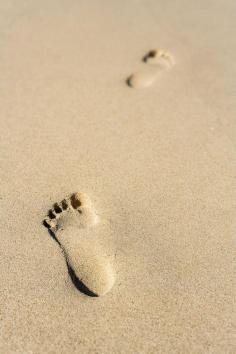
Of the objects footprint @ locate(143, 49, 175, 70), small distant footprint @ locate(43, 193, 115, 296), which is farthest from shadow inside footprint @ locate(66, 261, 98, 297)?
footprint @ locate(143, 49, 175, 70)

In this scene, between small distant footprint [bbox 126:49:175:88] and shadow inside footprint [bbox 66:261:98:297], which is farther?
small distant footprint [bbox 126:49:175:88]

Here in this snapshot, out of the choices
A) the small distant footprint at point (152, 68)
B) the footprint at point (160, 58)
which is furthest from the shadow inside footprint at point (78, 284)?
the footprint at point (160, 58)

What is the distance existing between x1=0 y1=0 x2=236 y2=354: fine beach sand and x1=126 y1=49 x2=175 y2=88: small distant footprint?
0.03 m

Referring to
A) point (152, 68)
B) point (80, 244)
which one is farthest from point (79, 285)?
point (152, 68)

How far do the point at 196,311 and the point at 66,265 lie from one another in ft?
1.48

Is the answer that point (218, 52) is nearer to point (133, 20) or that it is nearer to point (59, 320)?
point (133, 20)

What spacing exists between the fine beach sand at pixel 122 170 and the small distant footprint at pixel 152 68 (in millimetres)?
30

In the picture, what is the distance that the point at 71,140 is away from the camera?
5.59 ft

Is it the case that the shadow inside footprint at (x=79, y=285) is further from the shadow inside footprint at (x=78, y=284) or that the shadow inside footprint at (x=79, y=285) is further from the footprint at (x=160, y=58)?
the footprint at (x=160, y=58)

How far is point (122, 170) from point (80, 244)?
0.39 m

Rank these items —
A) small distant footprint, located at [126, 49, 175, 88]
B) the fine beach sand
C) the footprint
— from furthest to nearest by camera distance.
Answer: the footprint
small distant footprint, located at [126, 49, 175, 88]
the fine beach sand

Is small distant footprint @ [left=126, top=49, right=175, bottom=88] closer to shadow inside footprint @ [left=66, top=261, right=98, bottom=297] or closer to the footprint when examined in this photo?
the footprint

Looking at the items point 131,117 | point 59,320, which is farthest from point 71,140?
point 59,320

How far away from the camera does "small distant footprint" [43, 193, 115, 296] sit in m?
1.28
